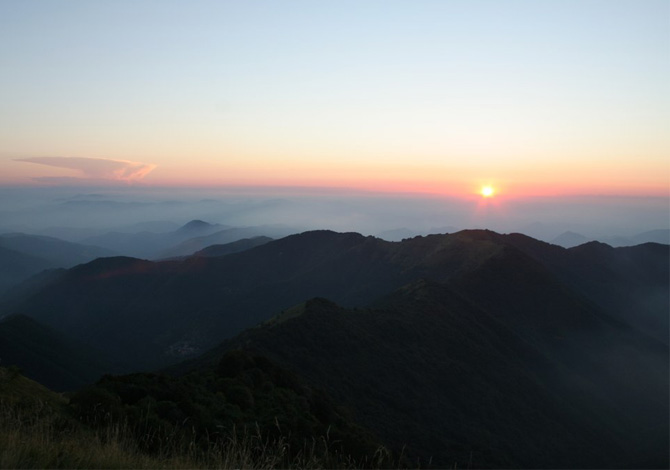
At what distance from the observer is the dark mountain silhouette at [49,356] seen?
186 ft

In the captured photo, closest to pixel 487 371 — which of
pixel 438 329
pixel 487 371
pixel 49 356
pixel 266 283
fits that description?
pixel 487 371

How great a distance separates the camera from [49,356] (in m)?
63.1

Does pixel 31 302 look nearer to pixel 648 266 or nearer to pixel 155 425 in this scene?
pixel 155 425

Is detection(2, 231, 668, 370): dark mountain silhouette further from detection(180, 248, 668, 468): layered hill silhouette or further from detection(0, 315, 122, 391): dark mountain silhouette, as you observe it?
detection(180, 248, 668, 468): layered hill silhouette

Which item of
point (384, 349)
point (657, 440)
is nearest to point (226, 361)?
point (384, 349)

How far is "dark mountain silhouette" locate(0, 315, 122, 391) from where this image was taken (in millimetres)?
56725

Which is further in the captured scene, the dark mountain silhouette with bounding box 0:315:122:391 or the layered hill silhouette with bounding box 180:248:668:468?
the dark mountain silhouette with bounding box 0:315:122:391

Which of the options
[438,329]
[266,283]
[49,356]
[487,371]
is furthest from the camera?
[266,283]

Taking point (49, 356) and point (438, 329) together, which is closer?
point (438, 329)

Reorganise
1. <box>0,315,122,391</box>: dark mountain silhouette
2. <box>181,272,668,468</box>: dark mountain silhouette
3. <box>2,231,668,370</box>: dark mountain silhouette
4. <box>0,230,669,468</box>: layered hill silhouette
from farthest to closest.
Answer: <box>2,231,668,370</box>: dark mountain silhouette, <box>0,315,122,391</box>: dark mountain silhouette, <box>0,230,669,468</box>: layered hill silhouette, <box>181,272,668,468</box>: dark mountain silhouette

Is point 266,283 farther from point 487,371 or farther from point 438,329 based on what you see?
point 487,371

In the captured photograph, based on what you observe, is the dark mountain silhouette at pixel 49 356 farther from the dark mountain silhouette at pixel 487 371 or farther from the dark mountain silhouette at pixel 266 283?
the dark mountain silhouette at pixel 487 371

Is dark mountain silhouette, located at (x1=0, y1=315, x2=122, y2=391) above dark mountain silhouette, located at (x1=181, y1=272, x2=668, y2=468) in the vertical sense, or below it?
below

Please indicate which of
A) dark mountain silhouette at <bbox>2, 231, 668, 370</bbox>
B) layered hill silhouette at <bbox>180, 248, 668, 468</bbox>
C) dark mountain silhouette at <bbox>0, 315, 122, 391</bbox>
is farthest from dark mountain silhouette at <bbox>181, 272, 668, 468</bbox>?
dark mountain silhouette at <bbox>0, 315, 122, 391</bbox>
